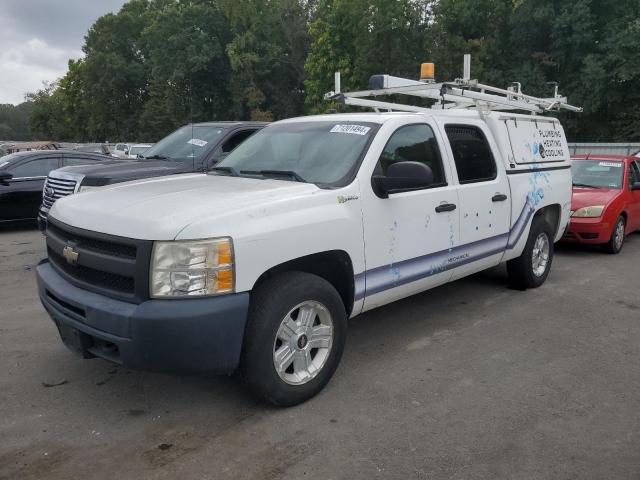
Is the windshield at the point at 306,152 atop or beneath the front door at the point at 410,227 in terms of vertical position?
atop

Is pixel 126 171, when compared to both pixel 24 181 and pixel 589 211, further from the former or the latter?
pixel 589 211

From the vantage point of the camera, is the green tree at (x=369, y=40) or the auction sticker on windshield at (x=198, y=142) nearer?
the auction sticker on windshield at (x=198, y=142)

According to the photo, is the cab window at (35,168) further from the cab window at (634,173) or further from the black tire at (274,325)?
the cab window at (634,173)

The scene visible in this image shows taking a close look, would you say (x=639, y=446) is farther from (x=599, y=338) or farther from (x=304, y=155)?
(x=304, y=155)

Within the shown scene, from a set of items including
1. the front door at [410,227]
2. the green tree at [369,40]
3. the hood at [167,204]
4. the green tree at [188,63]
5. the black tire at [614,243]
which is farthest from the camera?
the green tree at [188,63]

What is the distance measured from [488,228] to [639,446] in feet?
7.87

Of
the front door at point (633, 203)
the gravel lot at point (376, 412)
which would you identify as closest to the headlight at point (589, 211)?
the front door at point (633, 203)

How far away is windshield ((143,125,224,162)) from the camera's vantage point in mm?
7708

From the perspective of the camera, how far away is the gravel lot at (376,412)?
2.95 m

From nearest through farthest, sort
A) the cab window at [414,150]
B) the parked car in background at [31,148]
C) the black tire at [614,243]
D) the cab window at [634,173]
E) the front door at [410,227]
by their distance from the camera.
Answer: the front door at [410,227], the cab window at [414,150], the black tire at [614,243], the cab window at [634,173], the parked car in background at [31,148]

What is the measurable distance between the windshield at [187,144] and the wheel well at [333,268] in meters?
4.27

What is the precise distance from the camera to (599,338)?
4824 millimetres

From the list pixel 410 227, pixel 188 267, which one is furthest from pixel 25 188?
pixel 188 267

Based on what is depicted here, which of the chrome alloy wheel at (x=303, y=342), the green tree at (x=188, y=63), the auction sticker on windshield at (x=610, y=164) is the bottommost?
the chrome alloy wheel at (x=303, y=342)
